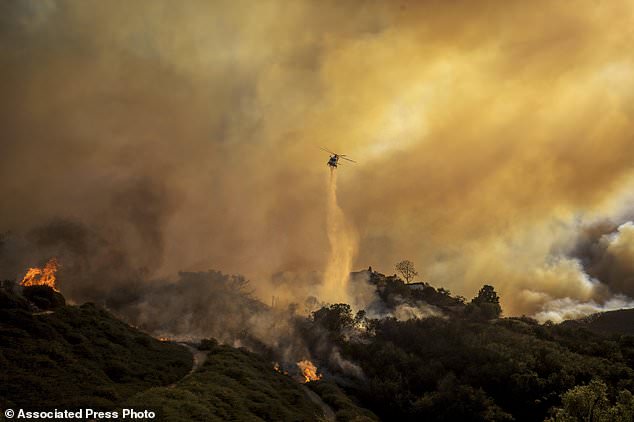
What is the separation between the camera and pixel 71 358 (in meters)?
60.2

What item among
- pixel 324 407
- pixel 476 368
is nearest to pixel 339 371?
pixel 324 407

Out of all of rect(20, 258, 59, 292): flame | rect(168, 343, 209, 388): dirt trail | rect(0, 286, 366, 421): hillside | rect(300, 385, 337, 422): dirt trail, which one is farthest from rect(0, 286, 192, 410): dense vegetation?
rect(20, 258, 59, 292): flame

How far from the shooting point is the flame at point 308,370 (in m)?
140

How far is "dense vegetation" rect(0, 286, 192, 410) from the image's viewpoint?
155 ft

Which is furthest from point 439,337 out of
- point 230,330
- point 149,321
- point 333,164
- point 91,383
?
point 149,321

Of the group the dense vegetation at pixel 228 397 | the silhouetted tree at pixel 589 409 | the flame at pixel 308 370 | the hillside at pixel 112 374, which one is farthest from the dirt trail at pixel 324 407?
the silhouetted tree at pixel 589 409

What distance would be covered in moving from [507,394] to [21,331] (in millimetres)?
109571

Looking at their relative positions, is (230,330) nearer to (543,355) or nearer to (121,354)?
(121,354)

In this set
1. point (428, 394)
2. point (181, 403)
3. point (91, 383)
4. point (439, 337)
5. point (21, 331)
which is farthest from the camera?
point (439, 337)

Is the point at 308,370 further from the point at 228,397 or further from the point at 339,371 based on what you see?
the point at 228,397

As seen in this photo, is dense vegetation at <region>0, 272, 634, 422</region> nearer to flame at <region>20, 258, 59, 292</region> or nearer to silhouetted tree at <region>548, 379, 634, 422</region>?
silhouetted tree at <region>548, 379, 634, 422</region>

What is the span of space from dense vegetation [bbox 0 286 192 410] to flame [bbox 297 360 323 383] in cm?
6042

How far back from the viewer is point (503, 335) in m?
129

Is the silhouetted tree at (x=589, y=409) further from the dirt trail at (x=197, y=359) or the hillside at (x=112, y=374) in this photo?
the dirt trail at (x=197, y=359)
